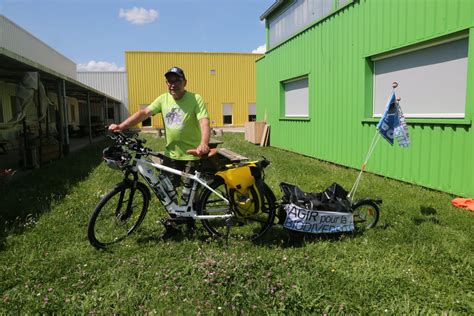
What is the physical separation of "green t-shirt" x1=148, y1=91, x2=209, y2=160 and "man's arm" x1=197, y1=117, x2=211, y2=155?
0.08 metres

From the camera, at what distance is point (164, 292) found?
2.93 m

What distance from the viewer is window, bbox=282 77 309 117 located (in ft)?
38.2

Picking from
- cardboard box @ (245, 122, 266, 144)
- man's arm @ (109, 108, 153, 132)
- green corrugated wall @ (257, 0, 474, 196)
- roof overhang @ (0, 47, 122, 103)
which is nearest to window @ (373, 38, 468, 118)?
green corrugated wall @ (257, 0, 474, 196)

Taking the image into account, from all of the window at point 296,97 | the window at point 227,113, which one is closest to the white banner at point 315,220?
the window at point 296,97

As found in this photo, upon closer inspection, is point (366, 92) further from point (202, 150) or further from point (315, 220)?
point (202, 150)

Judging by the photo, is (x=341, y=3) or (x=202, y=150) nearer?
(x=202, y=150)

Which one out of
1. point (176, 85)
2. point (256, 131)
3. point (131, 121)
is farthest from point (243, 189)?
point (256, 131)

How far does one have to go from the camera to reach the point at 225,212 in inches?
158

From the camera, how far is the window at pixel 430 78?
582 centimetres

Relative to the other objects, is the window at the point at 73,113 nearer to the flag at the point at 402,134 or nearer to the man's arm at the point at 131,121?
the man's arm at the point at 131,121

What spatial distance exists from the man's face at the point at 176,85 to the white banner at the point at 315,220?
5.39ft

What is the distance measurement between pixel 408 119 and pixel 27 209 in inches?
250

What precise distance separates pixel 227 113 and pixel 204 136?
30396 millimetres

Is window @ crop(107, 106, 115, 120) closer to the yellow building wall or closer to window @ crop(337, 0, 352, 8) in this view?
the yellow building wall
